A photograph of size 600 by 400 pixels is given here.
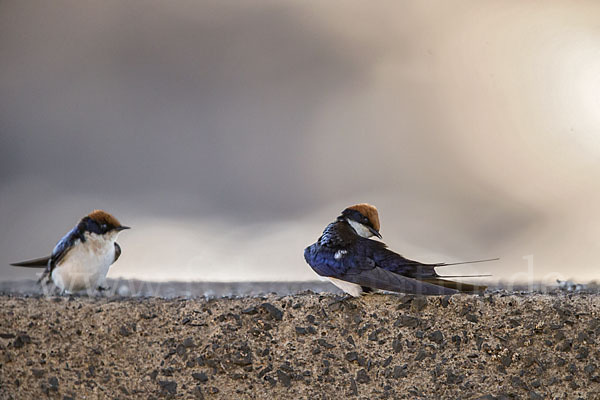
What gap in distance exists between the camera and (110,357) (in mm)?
1569

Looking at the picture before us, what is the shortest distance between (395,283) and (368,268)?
0.08 m

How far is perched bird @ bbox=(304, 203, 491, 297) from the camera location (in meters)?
1.57

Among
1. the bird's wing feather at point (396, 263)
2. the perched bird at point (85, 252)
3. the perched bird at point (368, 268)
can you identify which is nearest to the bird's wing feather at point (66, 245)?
the perched bird at point (85, 252)

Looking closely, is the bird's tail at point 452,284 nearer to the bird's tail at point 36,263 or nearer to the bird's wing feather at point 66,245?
the bird's wing feather at point 66,245

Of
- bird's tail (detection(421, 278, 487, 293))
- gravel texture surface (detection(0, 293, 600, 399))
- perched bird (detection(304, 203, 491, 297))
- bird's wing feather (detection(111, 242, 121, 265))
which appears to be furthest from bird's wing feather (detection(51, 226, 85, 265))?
bird's tail (detection(421, 278, 487, 293))

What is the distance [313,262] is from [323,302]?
11cm

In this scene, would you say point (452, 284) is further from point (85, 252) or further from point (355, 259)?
point (85, 252)

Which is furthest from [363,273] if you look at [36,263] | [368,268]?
[36,263]

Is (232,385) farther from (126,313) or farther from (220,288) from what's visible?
(220,288)

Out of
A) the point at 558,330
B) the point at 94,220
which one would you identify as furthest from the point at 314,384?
the point at 94,220

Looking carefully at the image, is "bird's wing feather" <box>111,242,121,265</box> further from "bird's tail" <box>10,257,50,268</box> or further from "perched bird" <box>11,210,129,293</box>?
"bird's tail" <box>10,257,50,268</box>

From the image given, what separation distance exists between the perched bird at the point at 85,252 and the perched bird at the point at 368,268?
58cm

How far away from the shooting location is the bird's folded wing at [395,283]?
5.13 ft

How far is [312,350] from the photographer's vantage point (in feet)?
5.17
